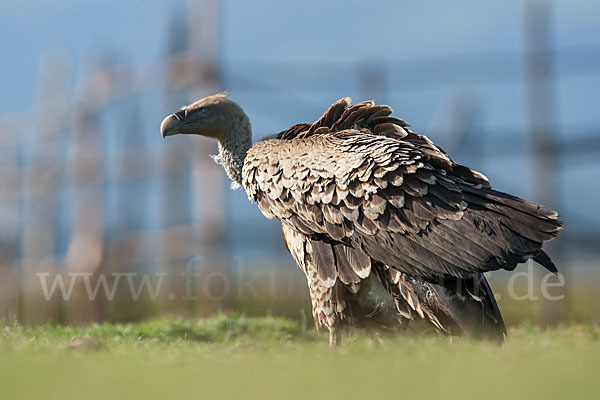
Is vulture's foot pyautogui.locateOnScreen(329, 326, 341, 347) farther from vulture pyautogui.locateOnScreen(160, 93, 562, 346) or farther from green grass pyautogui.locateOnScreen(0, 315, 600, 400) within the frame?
green grass pyautogui.locateOnScreen(0, 315, 600, 400)

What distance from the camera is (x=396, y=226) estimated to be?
644 centimetres

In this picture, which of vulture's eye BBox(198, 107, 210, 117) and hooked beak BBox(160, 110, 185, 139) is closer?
hooked beak BBox(160, 110, 185, 139)

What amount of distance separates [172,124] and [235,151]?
723mm

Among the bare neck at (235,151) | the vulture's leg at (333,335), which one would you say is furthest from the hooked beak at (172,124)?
the vulture's leg at (333,335)

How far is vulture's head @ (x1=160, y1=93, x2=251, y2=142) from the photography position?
27.6 feet

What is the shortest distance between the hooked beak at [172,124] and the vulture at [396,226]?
4.61ft

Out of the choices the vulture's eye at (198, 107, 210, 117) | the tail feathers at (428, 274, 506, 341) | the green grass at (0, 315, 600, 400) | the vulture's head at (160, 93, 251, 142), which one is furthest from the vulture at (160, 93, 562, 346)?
the vulture's eye at (198, 107, 210, 117)

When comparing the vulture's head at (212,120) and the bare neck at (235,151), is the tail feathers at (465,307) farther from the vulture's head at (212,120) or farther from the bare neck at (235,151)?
the vulture's head at (212,120)

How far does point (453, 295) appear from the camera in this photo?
21.1 feet

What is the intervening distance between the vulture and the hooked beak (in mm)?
1405

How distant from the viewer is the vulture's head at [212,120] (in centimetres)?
840

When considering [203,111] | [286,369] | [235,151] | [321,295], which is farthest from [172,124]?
[286,369]

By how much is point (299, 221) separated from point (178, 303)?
38.0 feet

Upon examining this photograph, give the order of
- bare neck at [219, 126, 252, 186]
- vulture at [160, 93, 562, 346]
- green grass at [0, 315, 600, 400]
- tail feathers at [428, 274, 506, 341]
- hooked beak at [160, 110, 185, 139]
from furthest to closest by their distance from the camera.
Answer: bare neck at [219, 126, 252, 186]
hooked beak at [160, 110, 185, 139]
tail feathers at [428, 274, 506, 341]
vulture at [160, 93, 562, 346]
green grass at [0, 315, 600, 400]
